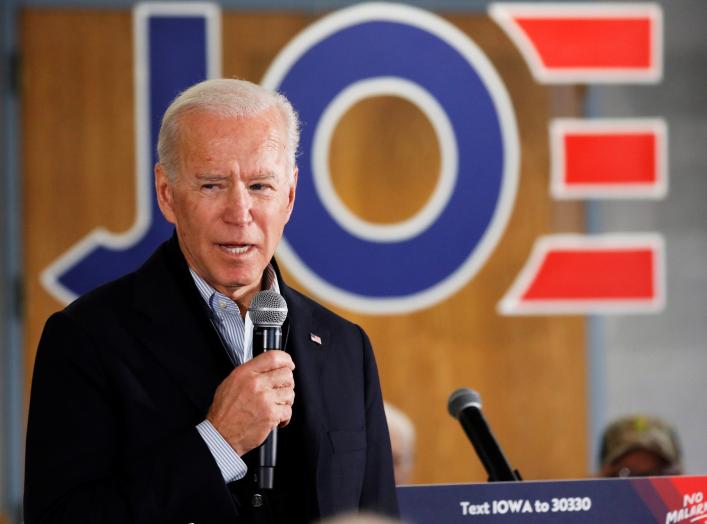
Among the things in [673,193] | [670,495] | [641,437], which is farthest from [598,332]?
[670,495]

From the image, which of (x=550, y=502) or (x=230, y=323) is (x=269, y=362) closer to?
(x=230, y=323)

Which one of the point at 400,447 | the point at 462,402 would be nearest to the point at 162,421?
the point at 462,402

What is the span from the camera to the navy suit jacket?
132cm

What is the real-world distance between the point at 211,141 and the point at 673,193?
130 inches

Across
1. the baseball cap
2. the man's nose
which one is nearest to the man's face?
the man's nose

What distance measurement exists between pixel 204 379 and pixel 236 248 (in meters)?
0.17

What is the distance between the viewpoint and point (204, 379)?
1.40 m

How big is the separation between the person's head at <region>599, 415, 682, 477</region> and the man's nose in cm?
195

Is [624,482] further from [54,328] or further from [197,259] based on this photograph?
[54,328]

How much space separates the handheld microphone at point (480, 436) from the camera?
5.12 ft

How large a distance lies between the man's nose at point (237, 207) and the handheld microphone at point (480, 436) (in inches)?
17.0

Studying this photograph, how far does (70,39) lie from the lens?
4121 millimetres

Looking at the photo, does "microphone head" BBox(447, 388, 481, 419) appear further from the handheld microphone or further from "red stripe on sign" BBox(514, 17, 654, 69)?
"red stripe on sign" BBox(514, 17, 654, 69)

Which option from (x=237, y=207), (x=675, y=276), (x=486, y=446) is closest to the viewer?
(x=237, y=207)
